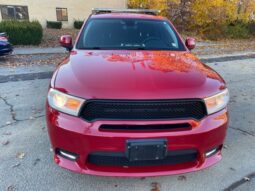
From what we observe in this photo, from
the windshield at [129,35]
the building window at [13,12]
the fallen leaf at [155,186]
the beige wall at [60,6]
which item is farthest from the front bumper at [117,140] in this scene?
the beige wall at [60,6]

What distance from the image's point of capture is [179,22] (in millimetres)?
19281

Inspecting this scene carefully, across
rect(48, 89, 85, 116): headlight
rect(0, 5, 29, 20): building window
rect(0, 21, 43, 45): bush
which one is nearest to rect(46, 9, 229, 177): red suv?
rect(48, 89, 85, 116): headlight

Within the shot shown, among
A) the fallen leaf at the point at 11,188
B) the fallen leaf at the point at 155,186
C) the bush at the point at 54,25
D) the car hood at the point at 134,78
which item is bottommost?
the fallen leaf at the point at 155,186

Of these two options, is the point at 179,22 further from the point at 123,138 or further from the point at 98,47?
the point at 123,138

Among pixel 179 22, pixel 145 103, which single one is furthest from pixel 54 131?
pixel 179 22

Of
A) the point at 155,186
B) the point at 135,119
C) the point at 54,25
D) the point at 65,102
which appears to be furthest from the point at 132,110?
the point at 54,25

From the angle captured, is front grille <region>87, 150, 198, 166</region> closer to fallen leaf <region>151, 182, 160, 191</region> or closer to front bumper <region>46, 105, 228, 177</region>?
front bumper <region>46, 105, 228, 177</region>

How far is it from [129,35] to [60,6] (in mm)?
22456

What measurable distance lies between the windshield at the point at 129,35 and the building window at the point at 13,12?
21.1m

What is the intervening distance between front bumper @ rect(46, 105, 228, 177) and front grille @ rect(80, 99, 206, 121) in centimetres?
5

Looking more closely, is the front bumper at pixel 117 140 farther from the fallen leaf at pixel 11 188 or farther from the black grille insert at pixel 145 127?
the fallen leaf at pixel 11 188

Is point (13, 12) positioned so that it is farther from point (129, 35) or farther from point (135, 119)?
point (135, 119)

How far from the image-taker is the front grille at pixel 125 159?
7.72 feet

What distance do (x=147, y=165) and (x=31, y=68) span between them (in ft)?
21.3
